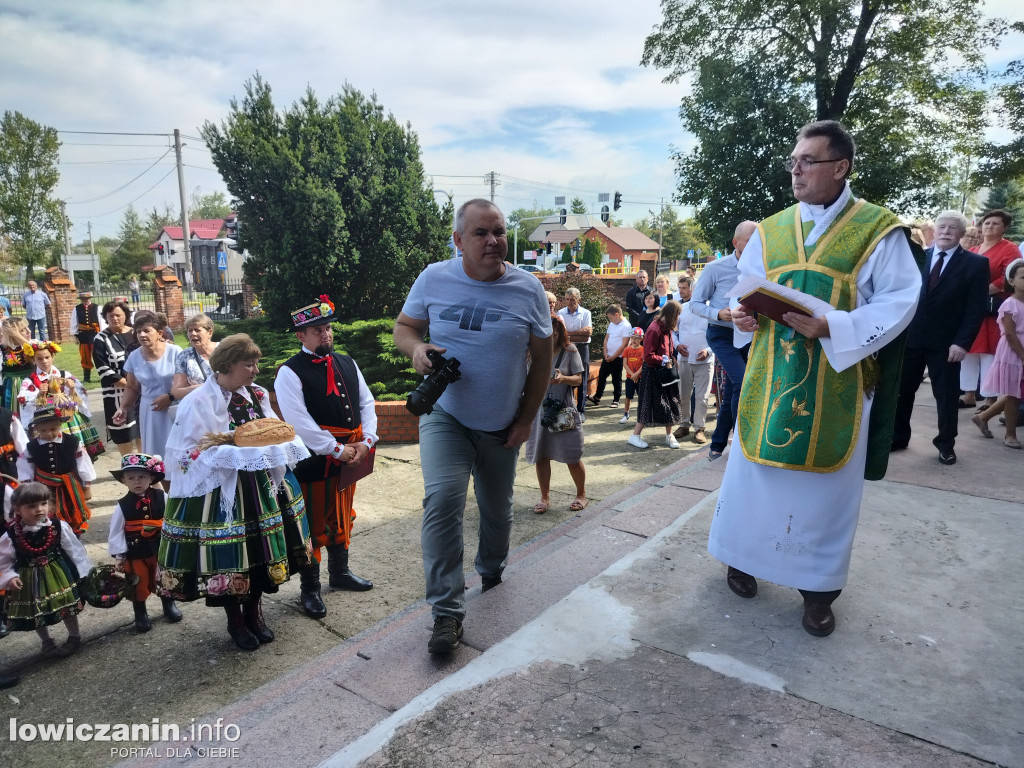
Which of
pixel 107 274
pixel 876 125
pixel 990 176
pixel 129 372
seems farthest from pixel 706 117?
pixel 107 274

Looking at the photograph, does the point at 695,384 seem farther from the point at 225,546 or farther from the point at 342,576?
the point at 225,546

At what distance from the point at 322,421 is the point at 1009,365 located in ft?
19.0

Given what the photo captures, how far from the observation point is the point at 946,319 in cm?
545

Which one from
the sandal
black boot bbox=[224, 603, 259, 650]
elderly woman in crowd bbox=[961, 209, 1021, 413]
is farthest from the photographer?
elderly woman in crowd bbox=[961, 209, 1021, 413]

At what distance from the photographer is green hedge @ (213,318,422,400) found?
9828 mm

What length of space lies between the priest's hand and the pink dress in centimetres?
439

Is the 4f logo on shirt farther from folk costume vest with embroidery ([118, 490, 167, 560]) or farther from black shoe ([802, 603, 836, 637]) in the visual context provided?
folk costume vest with embroidery ([118, 490, 167, 560])

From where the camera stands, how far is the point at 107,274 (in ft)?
190

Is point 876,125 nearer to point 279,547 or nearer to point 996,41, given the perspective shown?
point 996,41

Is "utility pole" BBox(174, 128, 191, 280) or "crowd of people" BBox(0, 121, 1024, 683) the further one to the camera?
"utility pole" BBox(174, 128, 191, 280)

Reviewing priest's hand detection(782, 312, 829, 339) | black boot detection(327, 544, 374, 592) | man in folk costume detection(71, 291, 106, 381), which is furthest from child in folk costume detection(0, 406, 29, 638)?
man in folk costume detection(71, 291, 106, 381)

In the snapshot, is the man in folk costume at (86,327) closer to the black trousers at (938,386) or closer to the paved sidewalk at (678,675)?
the paved sidewalk at (678,675)

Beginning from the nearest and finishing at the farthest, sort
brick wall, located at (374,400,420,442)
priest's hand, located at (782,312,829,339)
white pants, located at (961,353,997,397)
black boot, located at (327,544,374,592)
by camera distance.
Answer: priest's hand, located at (782,312,829,339)
black boot, located at (327,544,374,592)
white pants, located at (961,353,997,397)
brick wall, located at (374,400,420,442)

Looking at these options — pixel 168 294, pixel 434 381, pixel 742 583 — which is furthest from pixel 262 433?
pixel 168 294
